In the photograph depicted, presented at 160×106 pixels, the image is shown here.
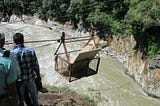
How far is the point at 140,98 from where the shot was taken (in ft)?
64.7

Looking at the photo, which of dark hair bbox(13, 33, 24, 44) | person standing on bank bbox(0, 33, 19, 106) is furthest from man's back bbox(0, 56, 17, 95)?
dark hair bbox(13, 33, 24, 44)

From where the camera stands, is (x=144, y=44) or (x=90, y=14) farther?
(x=90, y=14)

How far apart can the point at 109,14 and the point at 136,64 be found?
8.58 m

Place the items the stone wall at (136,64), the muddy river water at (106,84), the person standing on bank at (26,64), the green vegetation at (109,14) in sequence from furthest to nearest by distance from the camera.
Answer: the green vegetation at (109,14) < the stone wall at (136,64) < the muddy river water at (106,84) < the person standing on bank at (26,64)

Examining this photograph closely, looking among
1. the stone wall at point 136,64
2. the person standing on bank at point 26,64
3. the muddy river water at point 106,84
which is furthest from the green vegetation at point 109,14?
the person standing on bank at point 26,64

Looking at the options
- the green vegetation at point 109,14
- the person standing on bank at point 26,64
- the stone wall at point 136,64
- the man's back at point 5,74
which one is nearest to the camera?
the man's back at point 5,74

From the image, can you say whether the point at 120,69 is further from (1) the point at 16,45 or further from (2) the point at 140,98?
(1) the point at 16,45

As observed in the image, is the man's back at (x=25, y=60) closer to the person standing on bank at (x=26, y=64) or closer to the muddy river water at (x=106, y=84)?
the person standing on bank at (x=26, y=64)

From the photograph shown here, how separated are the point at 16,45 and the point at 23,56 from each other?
0.22m

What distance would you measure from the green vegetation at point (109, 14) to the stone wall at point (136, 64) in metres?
0.52

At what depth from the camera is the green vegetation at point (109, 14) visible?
21359 millimetres

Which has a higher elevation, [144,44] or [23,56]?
[23,56]

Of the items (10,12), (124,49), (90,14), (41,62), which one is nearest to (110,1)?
(90,14)

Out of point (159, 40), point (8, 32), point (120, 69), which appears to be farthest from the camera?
point (8, 32)
